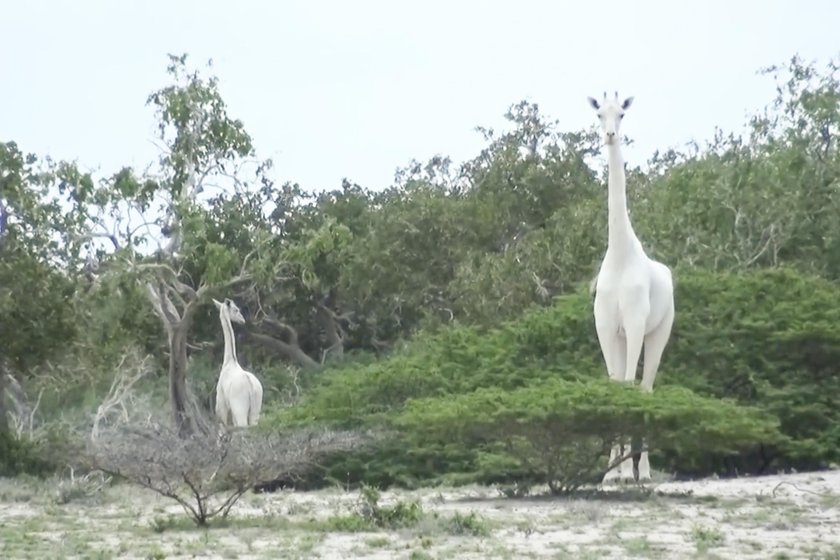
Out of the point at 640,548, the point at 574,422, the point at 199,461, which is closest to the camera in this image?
the point at 640,548

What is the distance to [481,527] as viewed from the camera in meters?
11.9

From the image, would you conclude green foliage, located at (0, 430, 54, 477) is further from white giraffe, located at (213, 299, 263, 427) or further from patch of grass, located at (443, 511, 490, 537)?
patch of grass, located at (443, 511, 490, 537)

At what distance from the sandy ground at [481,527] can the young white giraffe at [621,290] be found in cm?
134

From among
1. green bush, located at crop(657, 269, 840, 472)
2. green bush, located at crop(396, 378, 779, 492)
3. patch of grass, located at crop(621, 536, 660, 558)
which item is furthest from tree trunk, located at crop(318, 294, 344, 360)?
patch of grass, located at crop(621, 536, 660, 558)

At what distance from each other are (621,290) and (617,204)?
892mm

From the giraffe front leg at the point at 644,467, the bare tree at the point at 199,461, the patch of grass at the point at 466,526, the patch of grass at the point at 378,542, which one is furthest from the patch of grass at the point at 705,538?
the giraffe front leg at the point at 644,467

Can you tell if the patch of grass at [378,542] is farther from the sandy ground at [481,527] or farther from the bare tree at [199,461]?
the bare tree at [199,461]

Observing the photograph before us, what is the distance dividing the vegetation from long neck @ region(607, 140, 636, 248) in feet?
4.91

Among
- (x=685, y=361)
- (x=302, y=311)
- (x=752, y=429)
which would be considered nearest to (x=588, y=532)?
(x=752, y=429)

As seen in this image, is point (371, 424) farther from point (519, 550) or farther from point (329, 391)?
point (519, 550)

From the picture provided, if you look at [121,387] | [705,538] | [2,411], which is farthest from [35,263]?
[705,538]

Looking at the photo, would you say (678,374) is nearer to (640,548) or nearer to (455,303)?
(640,548)

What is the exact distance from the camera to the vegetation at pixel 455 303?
16.6 m

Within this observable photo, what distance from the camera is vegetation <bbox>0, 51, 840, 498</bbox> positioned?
16.6 meters
